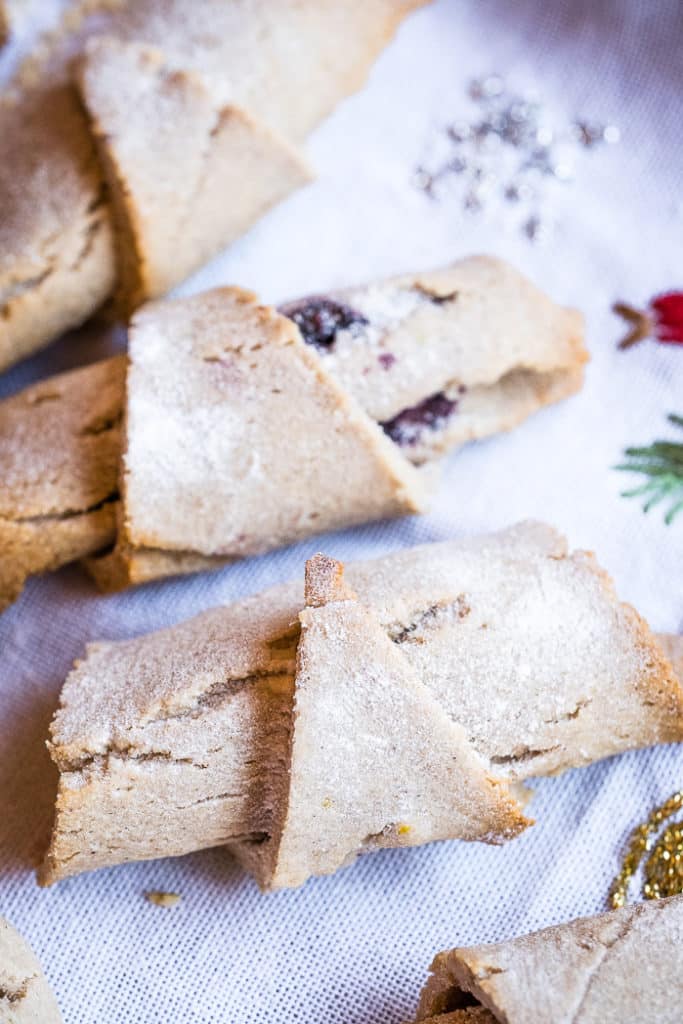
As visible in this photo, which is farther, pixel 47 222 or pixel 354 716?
pixel 47 222

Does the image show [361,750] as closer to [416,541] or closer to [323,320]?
[416,541]

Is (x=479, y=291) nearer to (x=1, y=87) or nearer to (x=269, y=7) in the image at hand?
(x=269, y=7)

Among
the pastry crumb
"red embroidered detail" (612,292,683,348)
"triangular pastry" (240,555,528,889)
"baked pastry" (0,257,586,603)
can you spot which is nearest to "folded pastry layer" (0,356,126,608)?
"baked pastry" (0,257,586,603)

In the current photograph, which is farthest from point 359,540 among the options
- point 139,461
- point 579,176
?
point 579,176

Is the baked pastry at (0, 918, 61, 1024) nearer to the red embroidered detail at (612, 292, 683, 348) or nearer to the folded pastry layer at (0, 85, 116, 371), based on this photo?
the folded pastry layer at (0, 85, 116, 371)

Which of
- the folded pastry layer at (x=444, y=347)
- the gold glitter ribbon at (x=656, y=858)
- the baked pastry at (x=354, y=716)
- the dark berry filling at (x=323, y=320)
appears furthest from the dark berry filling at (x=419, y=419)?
the gold glitter ribbon at (x=656, y=858)

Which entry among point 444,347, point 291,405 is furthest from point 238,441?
point 444,347
